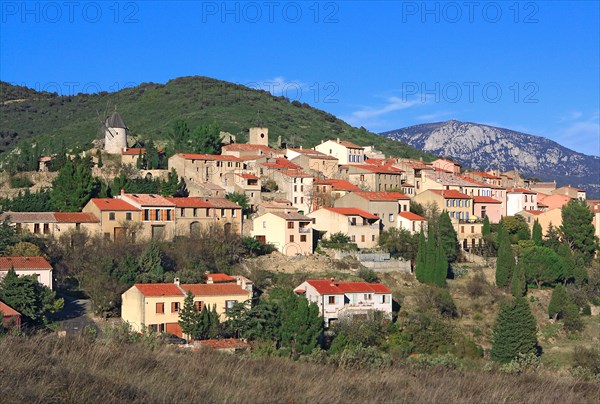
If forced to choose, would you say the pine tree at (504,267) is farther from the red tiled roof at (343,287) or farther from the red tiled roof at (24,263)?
the red tiled roof at (24,263)

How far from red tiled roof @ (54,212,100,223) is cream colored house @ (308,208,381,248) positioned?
10.9m

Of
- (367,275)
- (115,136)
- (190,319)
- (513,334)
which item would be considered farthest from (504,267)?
(115,136)

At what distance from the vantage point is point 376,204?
46.9 m

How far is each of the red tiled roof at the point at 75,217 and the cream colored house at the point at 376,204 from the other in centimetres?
1340

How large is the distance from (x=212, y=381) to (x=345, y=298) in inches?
1034

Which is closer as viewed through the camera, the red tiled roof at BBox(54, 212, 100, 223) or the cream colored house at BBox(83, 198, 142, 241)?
the red tiled roof at BBox(54, 212, 100, 223)

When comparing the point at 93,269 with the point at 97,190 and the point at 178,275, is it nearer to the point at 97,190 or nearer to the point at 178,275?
the point at 178,275

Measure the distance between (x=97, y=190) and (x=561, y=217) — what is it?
26.6 meters

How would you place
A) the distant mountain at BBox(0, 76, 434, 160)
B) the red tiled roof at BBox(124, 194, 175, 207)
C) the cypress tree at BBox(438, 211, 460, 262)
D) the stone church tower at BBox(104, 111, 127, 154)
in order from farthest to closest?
the distant mountain at BBox(0, 76, 434, 160) < the stone church tower at BBox(104, 111, 127, 154) < the cypress tree at BBox(438, 211, 460, 262) < the red tiled roof at BBox(124, 194, 175, 207)

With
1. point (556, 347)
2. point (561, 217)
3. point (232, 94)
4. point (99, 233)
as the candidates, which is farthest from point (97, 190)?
point (232, 94)

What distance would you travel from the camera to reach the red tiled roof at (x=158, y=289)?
33062 millimetres

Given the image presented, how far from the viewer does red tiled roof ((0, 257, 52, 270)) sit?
1337 inches

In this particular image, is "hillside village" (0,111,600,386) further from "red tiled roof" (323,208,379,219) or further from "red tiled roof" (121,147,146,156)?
"red tiled roof" (121,147,146,156)

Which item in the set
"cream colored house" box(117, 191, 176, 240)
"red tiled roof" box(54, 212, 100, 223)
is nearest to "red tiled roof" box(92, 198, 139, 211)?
"cream colored house" box(117, 191, 176, 240)
